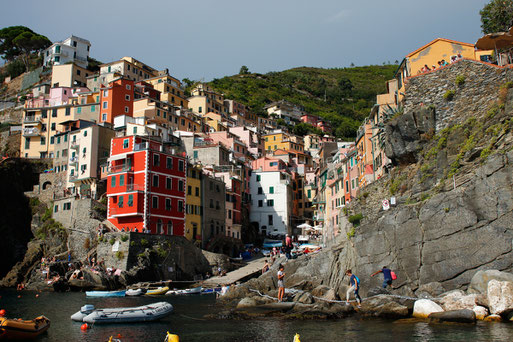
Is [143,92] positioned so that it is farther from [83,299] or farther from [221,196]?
[83,299]

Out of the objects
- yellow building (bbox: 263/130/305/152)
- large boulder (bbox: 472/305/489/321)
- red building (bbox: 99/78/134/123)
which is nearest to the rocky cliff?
large boulder (bbox: 472/305/489/321)

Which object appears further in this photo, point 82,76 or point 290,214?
point 82,76

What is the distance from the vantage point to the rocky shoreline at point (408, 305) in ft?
76.0

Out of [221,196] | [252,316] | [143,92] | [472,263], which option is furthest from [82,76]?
[472,263]

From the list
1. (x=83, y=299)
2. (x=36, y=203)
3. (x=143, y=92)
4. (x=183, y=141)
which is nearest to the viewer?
(x=83, y=299)

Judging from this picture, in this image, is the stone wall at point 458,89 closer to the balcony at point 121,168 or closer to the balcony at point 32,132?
the balcony at point 121,168

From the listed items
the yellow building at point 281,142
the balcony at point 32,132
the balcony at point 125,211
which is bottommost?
the balcony at point 125,211

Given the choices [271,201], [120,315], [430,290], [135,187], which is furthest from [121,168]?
[430,290]

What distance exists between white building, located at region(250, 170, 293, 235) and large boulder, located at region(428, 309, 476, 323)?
202 ft

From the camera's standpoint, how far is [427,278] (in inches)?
1120

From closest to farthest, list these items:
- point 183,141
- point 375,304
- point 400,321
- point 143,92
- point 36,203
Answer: point 400,321, point 375,304, point 36,203, point 183,141, point 143,92

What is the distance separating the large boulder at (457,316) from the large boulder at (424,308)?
3.42ft

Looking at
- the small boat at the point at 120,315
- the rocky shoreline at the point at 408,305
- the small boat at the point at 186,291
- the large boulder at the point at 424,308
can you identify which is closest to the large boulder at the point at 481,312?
the rocky shoreline at the point at 408,305

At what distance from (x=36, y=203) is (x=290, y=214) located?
45.0 metres
